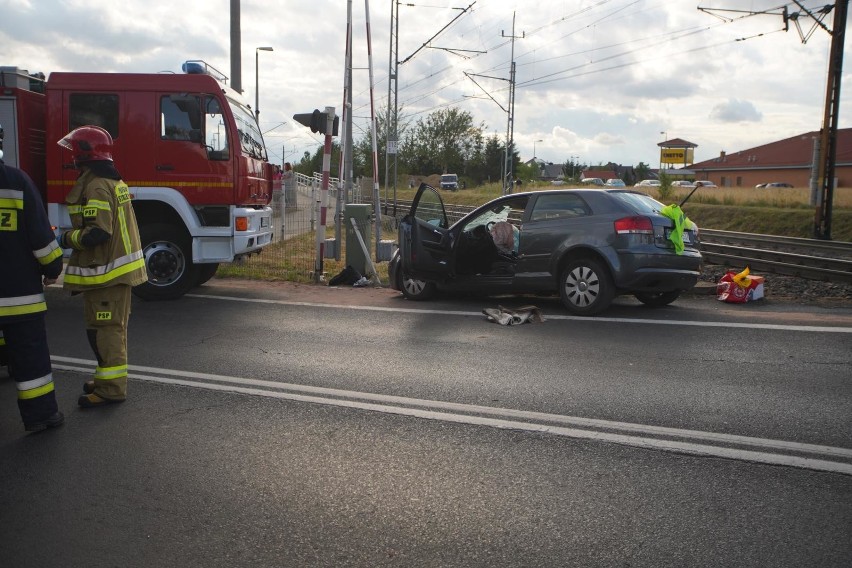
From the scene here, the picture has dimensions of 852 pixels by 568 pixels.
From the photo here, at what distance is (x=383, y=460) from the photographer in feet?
13.9

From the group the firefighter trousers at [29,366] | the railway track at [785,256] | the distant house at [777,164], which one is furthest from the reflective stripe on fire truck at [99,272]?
the distant house at [777,164]

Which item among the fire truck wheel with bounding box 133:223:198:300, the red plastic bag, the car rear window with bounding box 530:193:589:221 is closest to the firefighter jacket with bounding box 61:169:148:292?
the fire truck wheel with bounding box 133:223:198:300

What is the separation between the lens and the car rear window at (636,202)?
351 inches

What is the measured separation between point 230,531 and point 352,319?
5.43m

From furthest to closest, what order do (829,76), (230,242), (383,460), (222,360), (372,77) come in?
1. (829,76)
2. (372,77)
3. (230,242)
4. (222,360)
5. (383,460)

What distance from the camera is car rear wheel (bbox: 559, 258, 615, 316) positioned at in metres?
8.75

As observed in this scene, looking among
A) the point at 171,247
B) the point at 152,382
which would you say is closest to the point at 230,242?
the point at 171,247

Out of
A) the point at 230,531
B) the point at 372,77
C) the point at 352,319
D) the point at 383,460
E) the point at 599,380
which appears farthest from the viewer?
the point at 372,77

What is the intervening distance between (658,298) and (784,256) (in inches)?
256

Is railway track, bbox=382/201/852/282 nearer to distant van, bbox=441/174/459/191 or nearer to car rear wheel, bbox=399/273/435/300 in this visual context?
car rear wheel, bbox=399/273/435/300

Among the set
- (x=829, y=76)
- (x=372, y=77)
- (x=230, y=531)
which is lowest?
(x=230, y=531)

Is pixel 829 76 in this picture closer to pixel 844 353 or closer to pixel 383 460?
pixel 844 353

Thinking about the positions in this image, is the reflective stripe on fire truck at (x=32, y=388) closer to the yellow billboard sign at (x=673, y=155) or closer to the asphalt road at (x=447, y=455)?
the asphalt road at (x=447, y=455)

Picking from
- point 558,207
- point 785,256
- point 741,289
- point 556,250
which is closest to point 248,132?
point 558,207
